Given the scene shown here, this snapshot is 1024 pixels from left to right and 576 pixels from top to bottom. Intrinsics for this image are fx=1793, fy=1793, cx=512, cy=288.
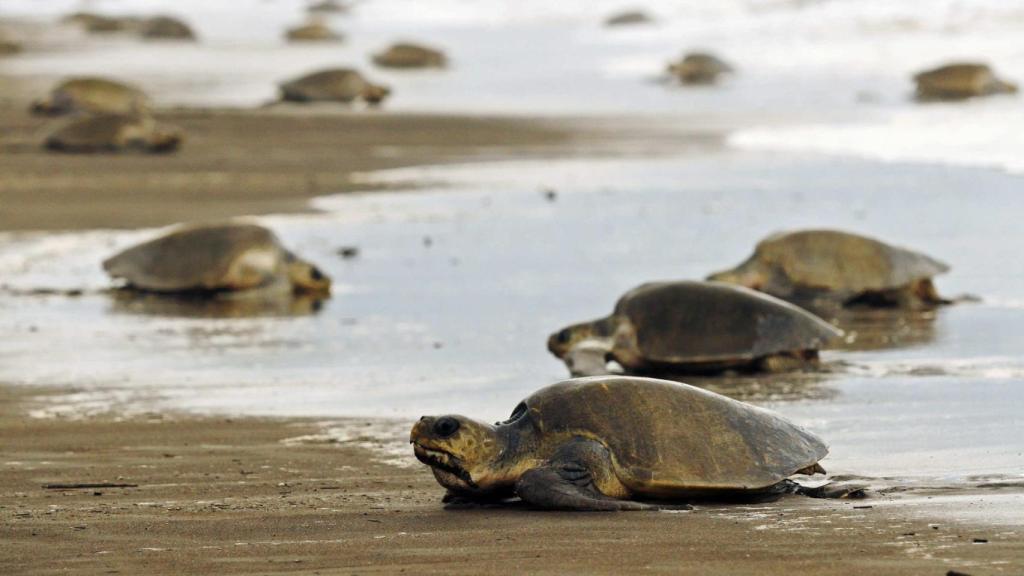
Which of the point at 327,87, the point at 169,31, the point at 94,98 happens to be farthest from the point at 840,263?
the point at 169,31

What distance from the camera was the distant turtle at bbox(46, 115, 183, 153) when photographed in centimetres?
1872

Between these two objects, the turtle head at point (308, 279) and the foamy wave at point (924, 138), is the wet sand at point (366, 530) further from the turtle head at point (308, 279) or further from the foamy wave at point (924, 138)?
the foamy wave at point (924, 138)

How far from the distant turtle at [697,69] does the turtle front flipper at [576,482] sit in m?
25.2

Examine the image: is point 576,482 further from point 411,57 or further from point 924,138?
point 411,57

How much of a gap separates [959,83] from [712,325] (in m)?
18.1

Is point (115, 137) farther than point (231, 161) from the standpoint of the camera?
Yes

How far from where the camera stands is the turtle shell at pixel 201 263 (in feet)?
36.3

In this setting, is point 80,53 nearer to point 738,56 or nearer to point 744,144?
point 738,56

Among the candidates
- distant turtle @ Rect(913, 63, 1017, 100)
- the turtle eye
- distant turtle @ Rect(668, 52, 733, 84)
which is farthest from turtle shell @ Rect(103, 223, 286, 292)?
distant turtle @ Rect(668, 52, 733, 84)

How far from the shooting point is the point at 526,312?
9.98m

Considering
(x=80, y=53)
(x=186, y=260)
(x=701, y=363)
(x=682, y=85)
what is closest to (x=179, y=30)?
(x=80, y=53)

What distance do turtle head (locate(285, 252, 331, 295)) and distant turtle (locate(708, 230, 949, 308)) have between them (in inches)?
92.8

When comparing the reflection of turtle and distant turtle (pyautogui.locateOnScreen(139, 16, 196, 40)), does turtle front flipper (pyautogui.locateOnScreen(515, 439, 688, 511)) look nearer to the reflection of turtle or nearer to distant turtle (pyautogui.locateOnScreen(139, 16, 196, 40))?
the reflection of turtle

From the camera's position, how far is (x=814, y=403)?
7324 mm
